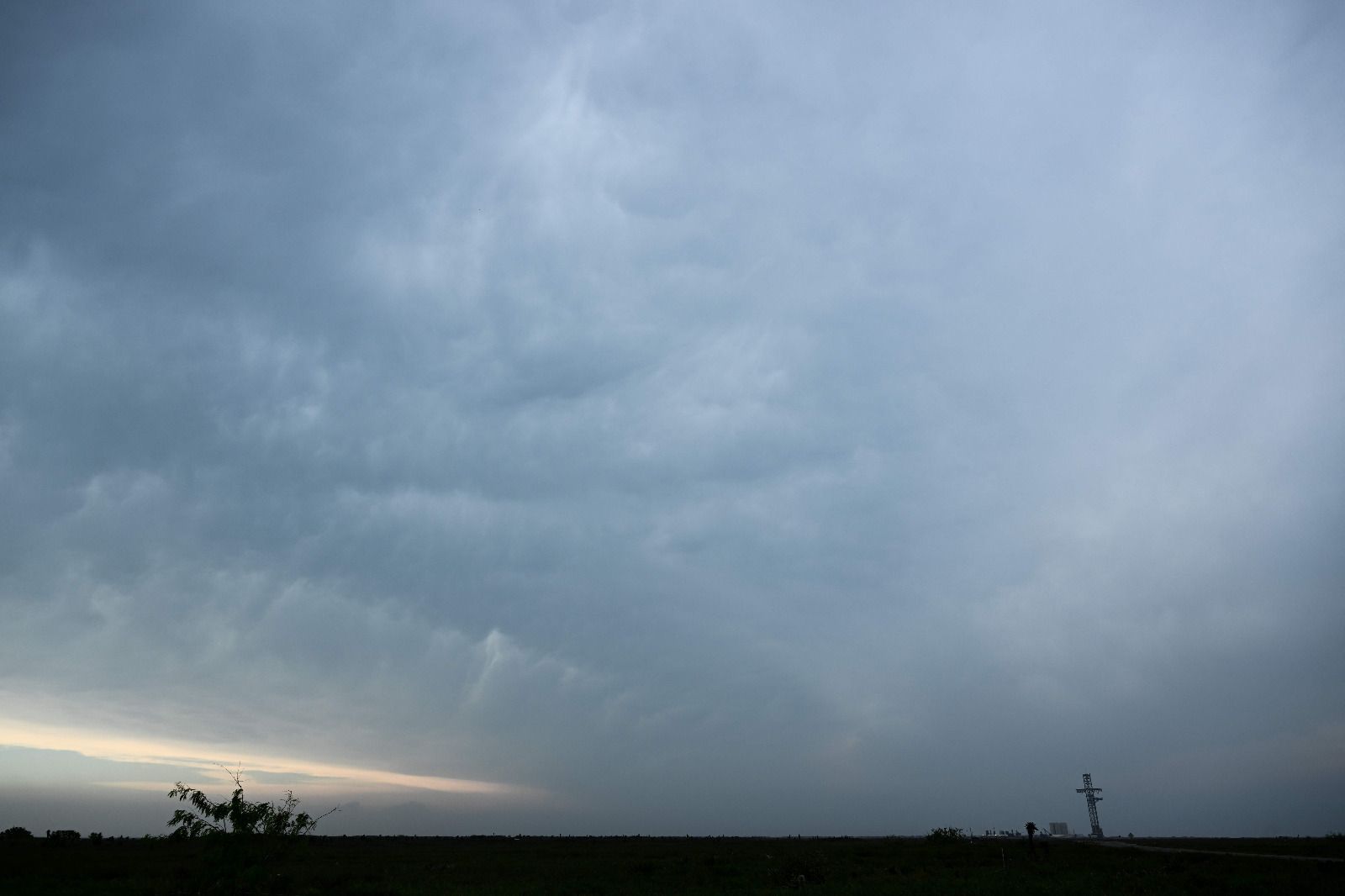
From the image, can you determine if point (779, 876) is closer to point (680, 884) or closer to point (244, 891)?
point (680, 884)

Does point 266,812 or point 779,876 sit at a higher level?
point 266,812

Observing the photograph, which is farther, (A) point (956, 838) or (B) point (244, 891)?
(A) point (956, 838)

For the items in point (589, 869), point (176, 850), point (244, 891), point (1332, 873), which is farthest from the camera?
point (176, 850)

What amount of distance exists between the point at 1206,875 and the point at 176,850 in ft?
339

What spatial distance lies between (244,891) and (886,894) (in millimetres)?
34220

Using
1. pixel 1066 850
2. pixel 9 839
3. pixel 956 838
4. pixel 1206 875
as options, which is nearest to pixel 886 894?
pixel 1206 875

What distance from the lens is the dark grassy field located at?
42.1m

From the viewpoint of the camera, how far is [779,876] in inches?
2079

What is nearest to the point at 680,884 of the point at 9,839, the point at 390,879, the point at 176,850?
the point at 390,879

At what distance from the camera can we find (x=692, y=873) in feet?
194

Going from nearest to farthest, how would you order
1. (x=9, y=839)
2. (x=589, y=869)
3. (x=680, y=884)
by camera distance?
(x=680, y=884) → (x=589, y=869) → (x=9, y=839)

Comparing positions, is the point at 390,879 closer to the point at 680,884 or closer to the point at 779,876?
the point at 680,884

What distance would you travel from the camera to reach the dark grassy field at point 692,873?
138 ft

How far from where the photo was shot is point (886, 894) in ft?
134
